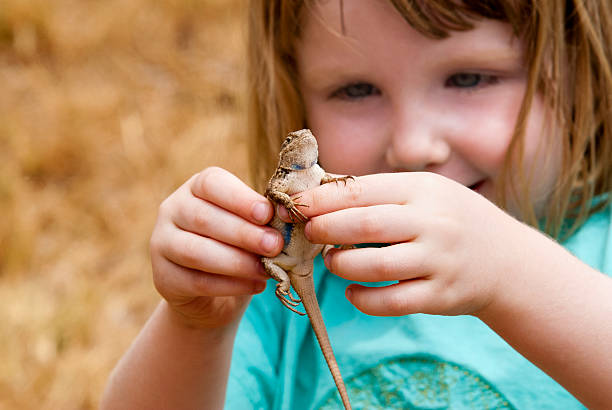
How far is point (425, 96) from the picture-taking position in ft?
4.62

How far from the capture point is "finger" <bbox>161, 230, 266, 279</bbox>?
107cm

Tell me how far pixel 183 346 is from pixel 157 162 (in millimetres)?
1897

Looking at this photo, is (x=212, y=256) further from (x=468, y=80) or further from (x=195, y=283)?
(x=468, y=80)

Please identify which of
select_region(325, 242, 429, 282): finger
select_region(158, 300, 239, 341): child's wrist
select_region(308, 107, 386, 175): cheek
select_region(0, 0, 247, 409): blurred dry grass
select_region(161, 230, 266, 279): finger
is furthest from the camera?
select_region(0, 0, 247, 409): blurred dry grass

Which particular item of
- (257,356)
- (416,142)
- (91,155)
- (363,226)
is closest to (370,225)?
(363,226)

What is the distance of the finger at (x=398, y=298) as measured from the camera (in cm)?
95

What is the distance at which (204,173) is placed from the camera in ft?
3.83

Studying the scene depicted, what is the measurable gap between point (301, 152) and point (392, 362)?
2.10 feet

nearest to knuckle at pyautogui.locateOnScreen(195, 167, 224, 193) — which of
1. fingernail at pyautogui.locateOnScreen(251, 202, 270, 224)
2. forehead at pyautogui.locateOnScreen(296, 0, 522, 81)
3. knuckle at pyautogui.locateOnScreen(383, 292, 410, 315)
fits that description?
fingernail at pyautogui.locateOnScreen(251, 202, 270, 224)

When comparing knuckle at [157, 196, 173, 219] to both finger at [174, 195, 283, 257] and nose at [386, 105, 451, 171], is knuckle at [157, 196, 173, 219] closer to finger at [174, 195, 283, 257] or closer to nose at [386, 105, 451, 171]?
finger at [174, 195, 283, 257]

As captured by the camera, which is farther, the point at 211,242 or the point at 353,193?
the point at 211,242

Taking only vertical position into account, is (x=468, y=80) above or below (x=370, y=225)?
above

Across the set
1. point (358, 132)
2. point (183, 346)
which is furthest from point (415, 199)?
point (183, 346)

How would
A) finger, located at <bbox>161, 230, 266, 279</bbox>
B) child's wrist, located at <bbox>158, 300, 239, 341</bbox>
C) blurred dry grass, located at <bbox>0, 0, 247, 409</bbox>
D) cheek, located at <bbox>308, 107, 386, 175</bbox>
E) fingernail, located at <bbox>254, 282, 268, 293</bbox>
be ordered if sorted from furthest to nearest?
blurred dry grass, located at <bbox>0, 0, 247, 409</bbox> → cheek, located at <bbox>308, 107, 386, 175</bbox> → child's wrist, located at <bbox>158, 300, 239, 341</bbox> → fingernail, located at <bbox>254, 282, 268, 293</bbox> → finger, located at <bbox>161, 230, 266, 279</bbox>
